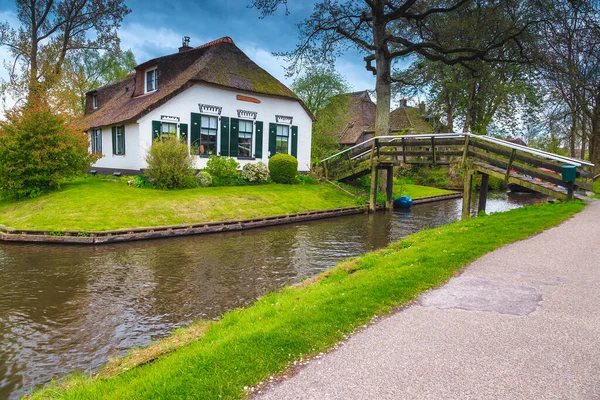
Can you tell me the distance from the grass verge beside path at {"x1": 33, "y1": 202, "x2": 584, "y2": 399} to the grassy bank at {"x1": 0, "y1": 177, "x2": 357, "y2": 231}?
8.06 meters

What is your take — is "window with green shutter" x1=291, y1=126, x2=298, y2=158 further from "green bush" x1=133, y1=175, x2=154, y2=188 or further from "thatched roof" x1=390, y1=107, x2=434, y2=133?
"thatched roof" x1=390, y1=107, x2=434, y2=133

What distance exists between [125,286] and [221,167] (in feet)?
39.2

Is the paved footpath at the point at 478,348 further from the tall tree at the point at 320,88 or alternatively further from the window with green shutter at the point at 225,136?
the tall tree at the point at 320,88

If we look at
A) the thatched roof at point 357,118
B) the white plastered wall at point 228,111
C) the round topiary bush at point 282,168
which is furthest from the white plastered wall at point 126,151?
the thatched roof at point 357,118

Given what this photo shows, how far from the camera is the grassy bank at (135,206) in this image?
500 inches

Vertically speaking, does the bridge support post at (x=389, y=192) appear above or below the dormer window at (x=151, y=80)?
below

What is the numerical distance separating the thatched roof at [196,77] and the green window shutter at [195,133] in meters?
1.48

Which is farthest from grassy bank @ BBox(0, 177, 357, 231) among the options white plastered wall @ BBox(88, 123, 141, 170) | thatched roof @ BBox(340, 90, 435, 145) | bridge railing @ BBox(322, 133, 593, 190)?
thatched roof @ BBox(340, 90, 435, 145)

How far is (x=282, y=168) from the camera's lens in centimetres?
2112

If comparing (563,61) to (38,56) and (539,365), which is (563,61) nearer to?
(539,365)

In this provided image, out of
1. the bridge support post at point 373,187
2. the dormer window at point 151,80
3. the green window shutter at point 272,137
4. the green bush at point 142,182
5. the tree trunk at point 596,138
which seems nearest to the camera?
the green bush at point 142,182

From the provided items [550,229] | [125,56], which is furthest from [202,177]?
[125,56]

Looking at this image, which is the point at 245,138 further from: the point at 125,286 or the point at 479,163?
the point at 125,286

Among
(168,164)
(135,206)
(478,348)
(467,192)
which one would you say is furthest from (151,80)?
(478,348)
